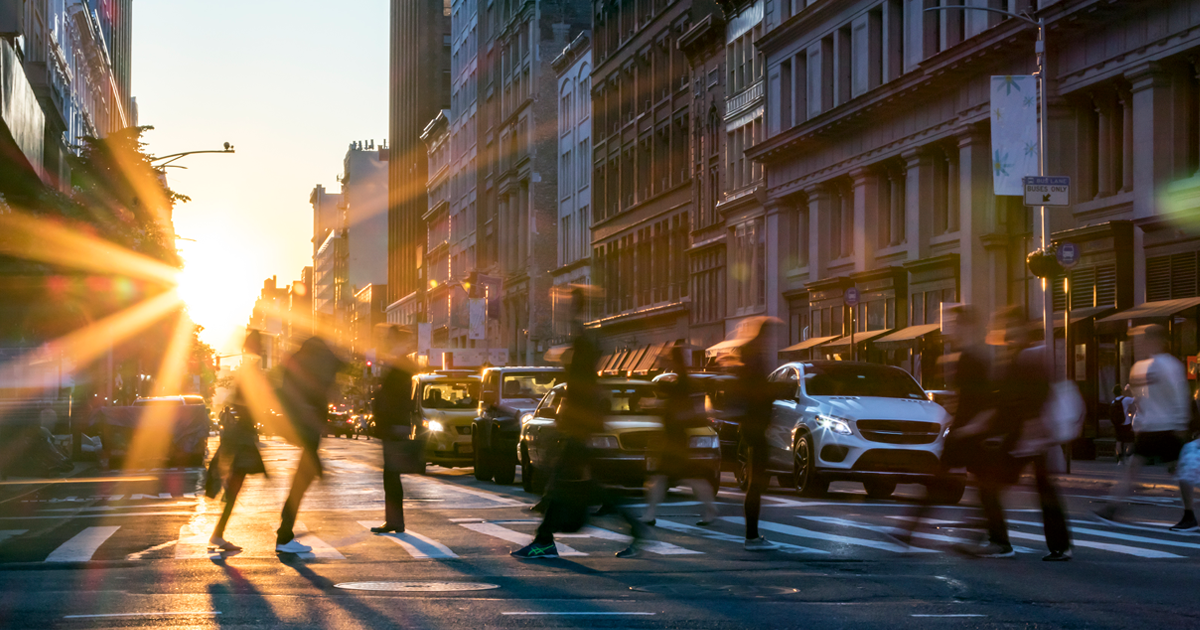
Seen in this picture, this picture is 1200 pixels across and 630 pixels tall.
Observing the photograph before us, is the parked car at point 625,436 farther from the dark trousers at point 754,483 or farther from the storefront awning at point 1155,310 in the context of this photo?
the storefront awning at point 1155,310

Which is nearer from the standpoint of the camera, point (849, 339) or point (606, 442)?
point (606, 442)

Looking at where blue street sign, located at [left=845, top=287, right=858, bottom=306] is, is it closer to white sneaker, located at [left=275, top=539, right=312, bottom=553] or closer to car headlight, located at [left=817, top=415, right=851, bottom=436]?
car headlight, located at [left=817, top=415, right=851, bottom=436]

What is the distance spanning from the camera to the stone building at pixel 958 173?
31141mm

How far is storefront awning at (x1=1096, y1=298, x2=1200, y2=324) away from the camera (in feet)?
97.4

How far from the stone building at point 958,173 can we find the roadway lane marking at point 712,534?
59.9 feet

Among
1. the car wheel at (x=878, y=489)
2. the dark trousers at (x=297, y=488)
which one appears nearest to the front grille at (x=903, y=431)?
the car wheel at (x=878, y=489)

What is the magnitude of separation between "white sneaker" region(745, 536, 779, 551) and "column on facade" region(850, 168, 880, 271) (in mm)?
33446

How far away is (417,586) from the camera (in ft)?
32.7

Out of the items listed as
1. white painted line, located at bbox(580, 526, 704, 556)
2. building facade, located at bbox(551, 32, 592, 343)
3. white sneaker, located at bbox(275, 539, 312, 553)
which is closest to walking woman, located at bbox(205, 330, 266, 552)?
white sneaker, located at bbox(275, 539, 312, 553)

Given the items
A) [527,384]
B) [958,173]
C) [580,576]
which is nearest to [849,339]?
[958,173]

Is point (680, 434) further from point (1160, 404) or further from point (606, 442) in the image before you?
point (606, 442)

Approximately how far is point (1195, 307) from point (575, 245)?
5547cm

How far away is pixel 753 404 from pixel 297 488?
12.4ft

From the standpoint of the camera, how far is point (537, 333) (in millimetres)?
86875
